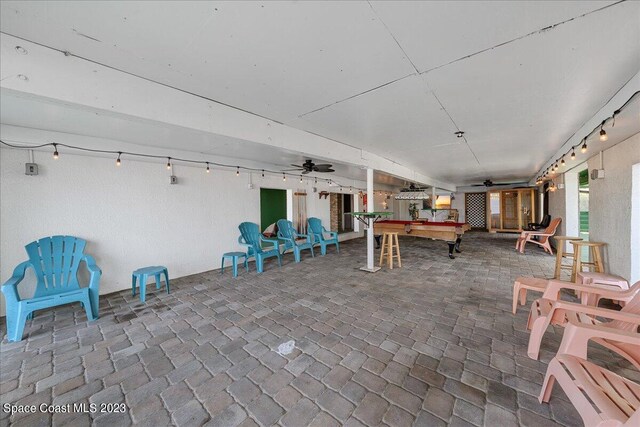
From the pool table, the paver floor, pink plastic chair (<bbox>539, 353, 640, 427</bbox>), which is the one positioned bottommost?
the paver floor

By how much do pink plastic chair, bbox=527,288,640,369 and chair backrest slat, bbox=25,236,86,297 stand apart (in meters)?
5.15

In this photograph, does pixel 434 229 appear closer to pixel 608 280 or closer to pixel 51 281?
pixel 608 280

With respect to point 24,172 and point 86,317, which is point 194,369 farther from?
point 24,172

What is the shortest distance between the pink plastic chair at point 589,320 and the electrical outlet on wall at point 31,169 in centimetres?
578

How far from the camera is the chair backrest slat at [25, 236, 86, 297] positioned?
2906mm

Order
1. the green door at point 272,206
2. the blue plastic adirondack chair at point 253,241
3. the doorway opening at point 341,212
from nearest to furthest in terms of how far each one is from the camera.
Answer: the blue plastic adirondack chair at point 253,241, the green door at point 272,206, the doorway opening at point 341,212

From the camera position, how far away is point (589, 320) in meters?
2.06

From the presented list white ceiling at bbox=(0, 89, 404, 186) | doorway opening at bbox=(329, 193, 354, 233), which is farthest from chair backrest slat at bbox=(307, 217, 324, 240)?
white ceiling at bbox=(0, 89, 404, 186)

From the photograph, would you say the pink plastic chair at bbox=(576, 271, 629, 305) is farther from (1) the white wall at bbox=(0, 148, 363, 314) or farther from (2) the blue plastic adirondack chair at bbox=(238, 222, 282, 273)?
(1) the white wall at bbox=(0, 148, 363, 314)

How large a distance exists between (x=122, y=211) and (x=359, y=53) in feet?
14.2

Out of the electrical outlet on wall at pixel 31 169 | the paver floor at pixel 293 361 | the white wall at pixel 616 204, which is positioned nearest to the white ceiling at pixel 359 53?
the electrical outlet on wall at pixel 31 169

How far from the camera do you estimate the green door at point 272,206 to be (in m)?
7.03

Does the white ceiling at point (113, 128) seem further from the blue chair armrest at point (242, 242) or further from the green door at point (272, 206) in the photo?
the green door at point (272, 206)

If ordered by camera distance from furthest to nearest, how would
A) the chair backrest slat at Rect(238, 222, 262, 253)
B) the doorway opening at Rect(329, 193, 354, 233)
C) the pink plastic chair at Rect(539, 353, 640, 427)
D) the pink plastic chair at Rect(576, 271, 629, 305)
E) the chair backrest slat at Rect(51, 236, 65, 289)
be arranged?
the doorway opening at Rect(329, 193, 354, 233)
the chair backrest slat at Rect(238, 222, 262, 253)
the chair backrest slat at Rect(51, 236, 65, 289)
the pink plastic chair at Rect(576, 271, 629, 305)
the pink plastic chair at Rect(539, 353, 640, 427)
